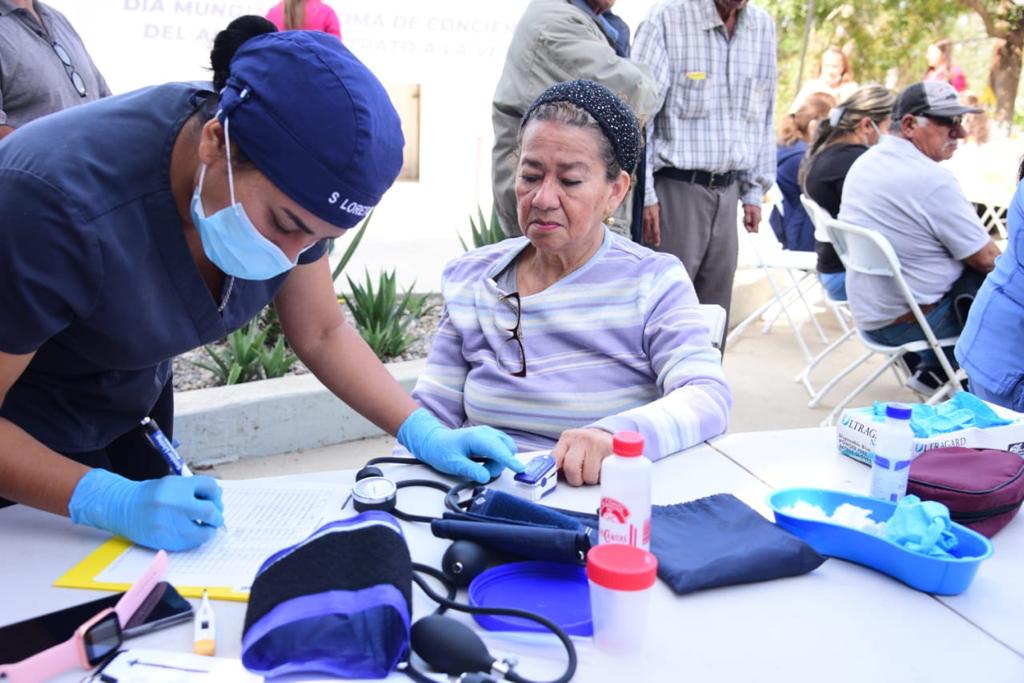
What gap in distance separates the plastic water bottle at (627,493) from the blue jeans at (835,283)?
353 cm

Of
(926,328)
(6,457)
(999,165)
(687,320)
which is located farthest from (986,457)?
(999,165)

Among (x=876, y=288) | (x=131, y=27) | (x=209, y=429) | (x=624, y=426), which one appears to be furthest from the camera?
(x=131, y=27)

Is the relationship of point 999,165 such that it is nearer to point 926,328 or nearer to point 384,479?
point 926,328

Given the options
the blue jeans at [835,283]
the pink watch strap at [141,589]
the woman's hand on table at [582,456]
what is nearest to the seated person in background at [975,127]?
the blue jeans at [835,283]

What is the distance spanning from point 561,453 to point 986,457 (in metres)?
0.75

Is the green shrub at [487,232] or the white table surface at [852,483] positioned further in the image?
the green shrub at [487,232]

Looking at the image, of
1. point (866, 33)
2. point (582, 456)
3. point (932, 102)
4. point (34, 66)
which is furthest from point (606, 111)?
point (866, 33)

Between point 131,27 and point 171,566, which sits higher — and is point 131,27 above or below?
above

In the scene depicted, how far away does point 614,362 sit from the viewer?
6.30 feet

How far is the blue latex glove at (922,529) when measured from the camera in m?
1.24

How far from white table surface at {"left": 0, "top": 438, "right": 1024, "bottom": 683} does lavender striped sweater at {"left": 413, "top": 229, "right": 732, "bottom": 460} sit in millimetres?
570

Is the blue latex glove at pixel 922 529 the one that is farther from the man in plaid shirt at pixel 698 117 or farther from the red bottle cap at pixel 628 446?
the man in plaid shirt at pixel 698 117

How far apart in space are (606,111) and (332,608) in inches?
51.8

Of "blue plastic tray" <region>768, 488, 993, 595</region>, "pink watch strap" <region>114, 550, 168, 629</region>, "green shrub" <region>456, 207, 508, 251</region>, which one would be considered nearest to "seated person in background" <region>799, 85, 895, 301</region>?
"green shrub" <region>456, 207, 508, 251</region>
